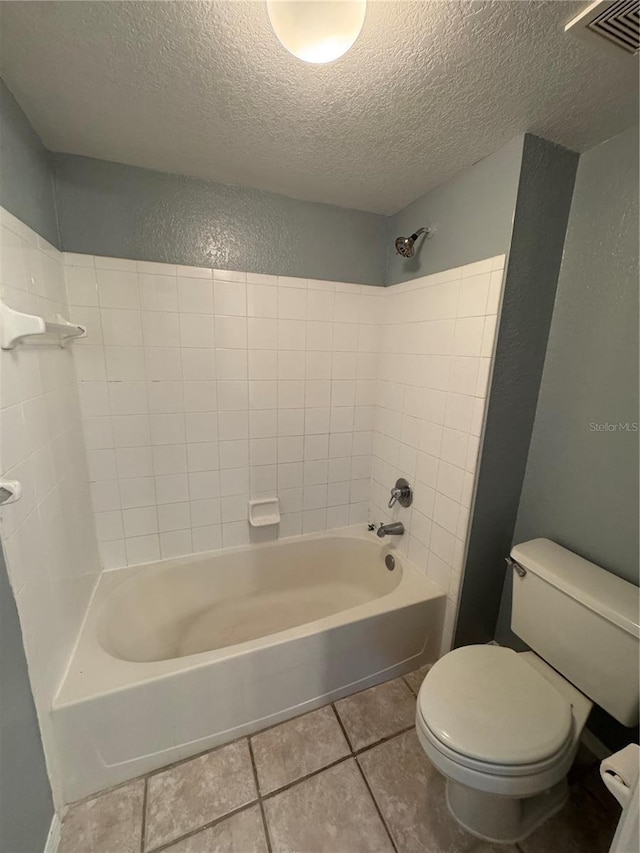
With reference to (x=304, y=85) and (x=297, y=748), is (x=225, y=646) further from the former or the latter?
(x=304, y=85)

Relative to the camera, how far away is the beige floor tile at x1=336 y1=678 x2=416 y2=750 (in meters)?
1.34

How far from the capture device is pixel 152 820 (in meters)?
1.07

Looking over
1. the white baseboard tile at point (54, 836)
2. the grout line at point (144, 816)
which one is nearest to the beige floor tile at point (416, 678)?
the grout line at point (144, 816)

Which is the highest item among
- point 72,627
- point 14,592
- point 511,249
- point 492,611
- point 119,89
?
point 119,89

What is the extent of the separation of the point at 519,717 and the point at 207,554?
148cm

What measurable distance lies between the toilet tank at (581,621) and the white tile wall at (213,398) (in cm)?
105

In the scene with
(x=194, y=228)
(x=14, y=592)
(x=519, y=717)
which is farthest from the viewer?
(x=194, y=228)

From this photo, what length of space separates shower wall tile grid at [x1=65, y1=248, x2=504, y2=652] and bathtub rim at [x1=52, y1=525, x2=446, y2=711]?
0.06 metres

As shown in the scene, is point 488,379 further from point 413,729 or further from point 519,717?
point 413,729

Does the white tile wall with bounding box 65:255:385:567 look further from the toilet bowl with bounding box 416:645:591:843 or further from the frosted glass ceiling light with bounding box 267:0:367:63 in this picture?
the toilet bowl with bounding box 416:645:591:843

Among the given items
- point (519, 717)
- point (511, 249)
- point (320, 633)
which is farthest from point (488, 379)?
point (320, 633)

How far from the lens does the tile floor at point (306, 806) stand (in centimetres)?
103

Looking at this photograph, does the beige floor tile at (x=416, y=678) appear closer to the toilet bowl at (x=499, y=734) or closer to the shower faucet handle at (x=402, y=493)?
the toilet bowl at (x=499, y=734)

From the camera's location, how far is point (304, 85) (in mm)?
939
